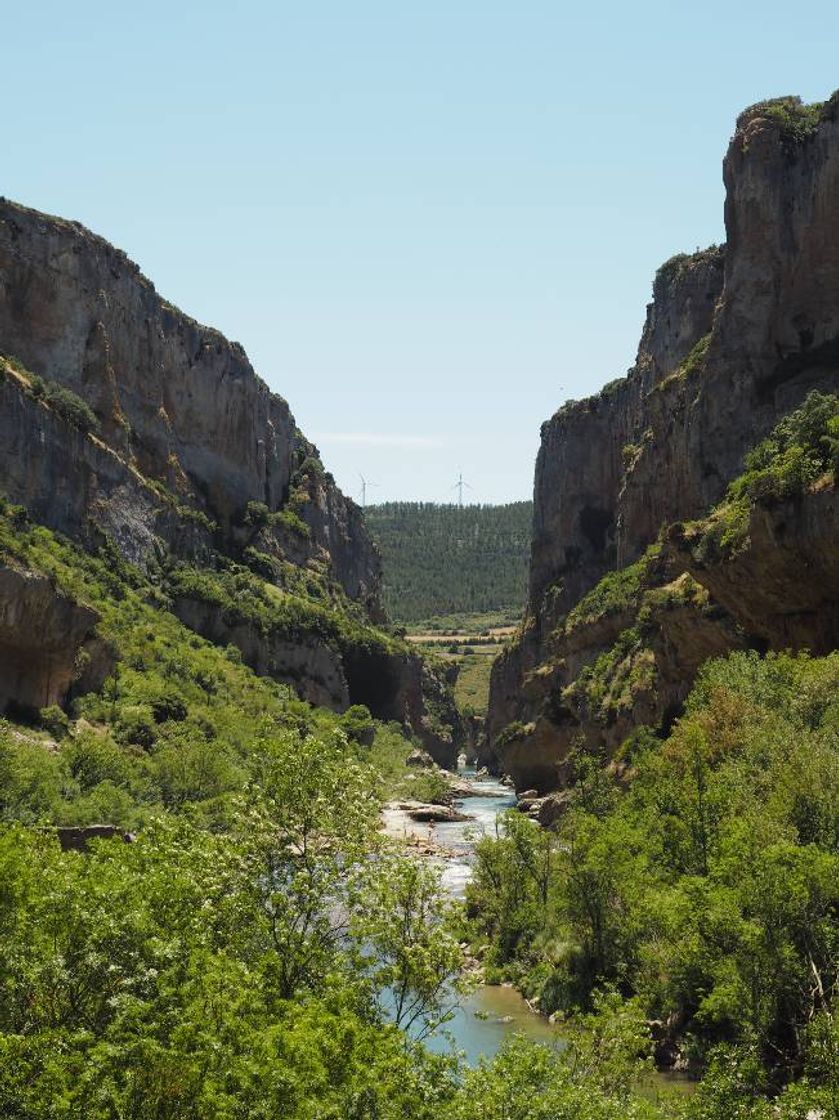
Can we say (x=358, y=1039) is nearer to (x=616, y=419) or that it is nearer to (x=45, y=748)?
(x=45, y=748)

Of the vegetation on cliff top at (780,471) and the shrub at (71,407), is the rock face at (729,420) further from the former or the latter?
the shrub at (71,407)

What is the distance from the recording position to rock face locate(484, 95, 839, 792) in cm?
5506

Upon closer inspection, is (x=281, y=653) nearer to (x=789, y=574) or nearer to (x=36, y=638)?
(x=36, y=638)

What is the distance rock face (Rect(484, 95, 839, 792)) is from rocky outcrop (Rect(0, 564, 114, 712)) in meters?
36.5

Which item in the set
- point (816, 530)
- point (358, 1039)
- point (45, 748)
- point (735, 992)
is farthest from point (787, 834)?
point (45, 748)

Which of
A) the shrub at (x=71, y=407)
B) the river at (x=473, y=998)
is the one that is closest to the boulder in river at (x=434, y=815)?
the river at (x=473, y=998)

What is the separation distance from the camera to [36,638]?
70312 mm

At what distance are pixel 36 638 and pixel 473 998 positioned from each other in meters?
40.5

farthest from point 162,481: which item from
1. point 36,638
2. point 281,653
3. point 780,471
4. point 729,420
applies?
point 780,471

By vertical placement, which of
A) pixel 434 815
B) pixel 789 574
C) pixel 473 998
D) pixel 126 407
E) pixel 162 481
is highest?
pixel 126 407

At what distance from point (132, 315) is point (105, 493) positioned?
24.4m

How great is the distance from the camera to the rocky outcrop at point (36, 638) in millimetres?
67650

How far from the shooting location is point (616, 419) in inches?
5261

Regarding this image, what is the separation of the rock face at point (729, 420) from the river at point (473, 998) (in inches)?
331
